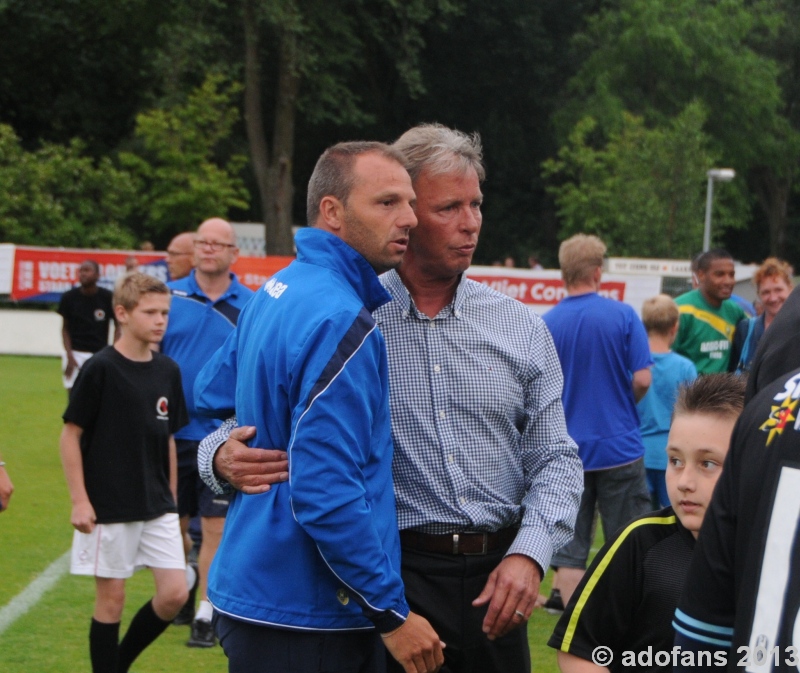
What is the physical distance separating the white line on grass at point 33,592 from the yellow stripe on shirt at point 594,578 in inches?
177

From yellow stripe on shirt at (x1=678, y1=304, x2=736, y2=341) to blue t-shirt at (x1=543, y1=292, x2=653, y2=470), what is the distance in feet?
5.27

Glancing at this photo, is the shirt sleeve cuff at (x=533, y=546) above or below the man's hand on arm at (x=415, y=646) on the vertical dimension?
above

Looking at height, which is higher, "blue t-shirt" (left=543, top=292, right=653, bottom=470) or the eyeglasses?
the eyeglasses

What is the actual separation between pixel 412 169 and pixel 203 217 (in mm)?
29958

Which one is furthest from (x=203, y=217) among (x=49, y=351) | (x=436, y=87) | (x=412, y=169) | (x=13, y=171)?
(x=412, y=169)

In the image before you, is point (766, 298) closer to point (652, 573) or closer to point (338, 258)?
point (652, 573)

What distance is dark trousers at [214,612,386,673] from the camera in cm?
282

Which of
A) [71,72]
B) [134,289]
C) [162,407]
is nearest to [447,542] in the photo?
[162,407]

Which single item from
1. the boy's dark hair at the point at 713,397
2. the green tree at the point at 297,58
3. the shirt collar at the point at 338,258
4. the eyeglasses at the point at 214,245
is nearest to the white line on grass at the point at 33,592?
the eyeglasses at the point at 214,245

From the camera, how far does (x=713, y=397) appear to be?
9.19ft

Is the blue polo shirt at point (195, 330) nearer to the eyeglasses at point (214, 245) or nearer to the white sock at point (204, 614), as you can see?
the eyeglasses at point (214, 245)

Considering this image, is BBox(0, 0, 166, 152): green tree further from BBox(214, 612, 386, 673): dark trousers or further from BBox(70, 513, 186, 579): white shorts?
BBox(214, 612, 386, 673): dark trousers

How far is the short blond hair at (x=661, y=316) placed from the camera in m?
7.57

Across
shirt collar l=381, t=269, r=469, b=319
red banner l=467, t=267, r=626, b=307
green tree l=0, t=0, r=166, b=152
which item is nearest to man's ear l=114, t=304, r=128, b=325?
shirt collar l=381, t=269, r=469, b=319
